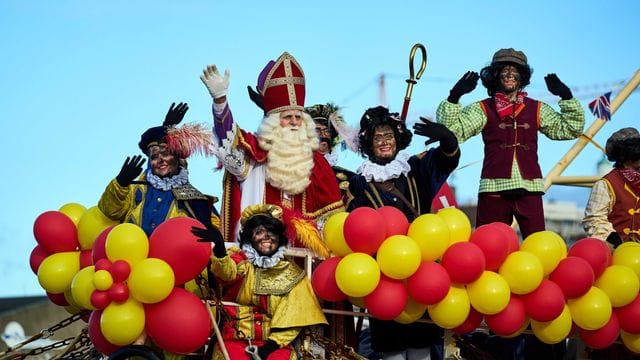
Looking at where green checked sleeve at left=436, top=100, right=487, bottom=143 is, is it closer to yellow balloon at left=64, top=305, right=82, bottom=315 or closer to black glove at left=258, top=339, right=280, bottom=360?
black glove at left=258, top=339, right=280, bottom=360

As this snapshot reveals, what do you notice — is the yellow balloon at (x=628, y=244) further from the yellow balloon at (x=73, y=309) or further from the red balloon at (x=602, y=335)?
the yellow balloon at (x=73, y=309)

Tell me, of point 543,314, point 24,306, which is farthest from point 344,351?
point 24,306

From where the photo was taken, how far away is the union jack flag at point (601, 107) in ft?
31.9

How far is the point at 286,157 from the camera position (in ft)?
27.2

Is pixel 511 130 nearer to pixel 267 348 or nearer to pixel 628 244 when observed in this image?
pixel 628 244

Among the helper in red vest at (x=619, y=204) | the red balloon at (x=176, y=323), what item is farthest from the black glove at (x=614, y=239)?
the red balloon at (x=176, y=323)

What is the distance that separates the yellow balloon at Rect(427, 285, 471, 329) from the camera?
6.93 metres

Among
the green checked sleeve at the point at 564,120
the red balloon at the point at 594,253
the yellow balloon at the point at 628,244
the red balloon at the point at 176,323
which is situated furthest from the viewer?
the green checked sleeve at the point at 564,120

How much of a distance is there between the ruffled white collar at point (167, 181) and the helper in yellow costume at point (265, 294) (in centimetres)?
93

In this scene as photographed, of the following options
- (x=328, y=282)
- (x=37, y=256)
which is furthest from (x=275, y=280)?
(x=37, y=256)

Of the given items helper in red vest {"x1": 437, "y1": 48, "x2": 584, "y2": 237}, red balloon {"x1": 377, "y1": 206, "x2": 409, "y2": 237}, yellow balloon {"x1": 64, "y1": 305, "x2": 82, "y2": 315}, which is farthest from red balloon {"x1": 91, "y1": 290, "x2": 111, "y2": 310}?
helper in red vest {"x1": 437, "y1": 48, "x2": 584, "y2": 237}

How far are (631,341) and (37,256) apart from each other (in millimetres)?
4300

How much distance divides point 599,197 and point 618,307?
3.91 feet

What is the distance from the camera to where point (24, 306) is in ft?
62.7
